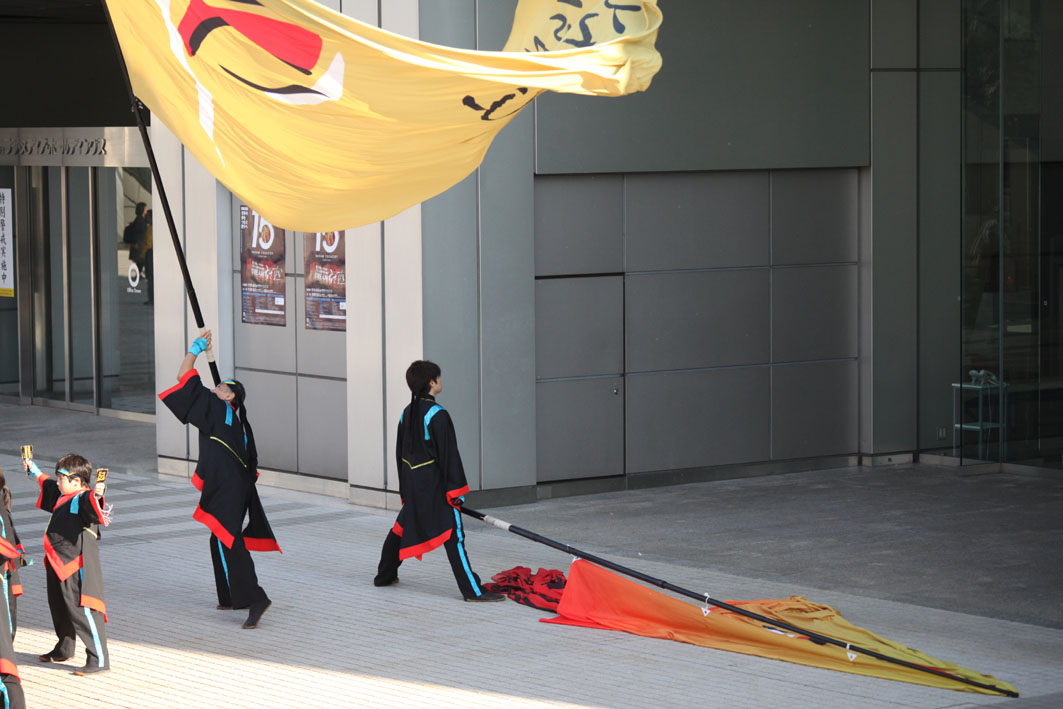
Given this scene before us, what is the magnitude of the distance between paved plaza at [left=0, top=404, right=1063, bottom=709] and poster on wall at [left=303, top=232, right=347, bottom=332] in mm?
1724

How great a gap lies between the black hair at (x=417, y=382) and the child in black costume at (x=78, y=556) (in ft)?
8.25

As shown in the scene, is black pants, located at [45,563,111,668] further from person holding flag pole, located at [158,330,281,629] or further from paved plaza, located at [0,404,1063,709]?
person holding flag pole, located at [158,330,281,629]

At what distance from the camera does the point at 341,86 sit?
22.0 ft

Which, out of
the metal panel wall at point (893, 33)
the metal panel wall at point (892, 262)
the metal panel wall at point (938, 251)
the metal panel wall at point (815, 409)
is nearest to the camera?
the metal panel wall at point (815, 409)

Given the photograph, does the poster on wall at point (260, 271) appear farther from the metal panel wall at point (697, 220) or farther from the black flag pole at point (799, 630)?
the black flag pole at point (799, 630)

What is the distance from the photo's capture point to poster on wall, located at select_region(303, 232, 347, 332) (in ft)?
48.1

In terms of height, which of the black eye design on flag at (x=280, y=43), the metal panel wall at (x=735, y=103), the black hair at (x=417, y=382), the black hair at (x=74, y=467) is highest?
the metal panel wall at (x=735, y=103)

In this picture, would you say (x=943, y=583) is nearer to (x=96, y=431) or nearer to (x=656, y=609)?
(x=656, y=609)

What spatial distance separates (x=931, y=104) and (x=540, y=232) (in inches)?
197

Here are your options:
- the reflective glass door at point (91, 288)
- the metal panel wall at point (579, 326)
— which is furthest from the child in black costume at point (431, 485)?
the reflective glass door at point (91, 288)

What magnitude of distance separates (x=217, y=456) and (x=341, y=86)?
12.9 feet

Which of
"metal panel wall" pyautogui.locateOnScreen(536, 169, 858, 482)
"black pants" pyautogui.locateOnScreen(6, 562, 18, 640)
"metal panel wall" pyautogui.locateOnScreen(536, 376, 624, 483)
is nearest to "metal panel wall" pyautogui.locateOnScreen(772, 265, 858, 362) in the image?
"metal panel wall" pyautogui.locateOnScreen(536, 169, 858, 482)

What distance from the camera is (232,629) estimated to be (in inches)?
387

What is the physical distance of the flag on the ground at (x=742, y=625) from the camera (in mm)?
8672
